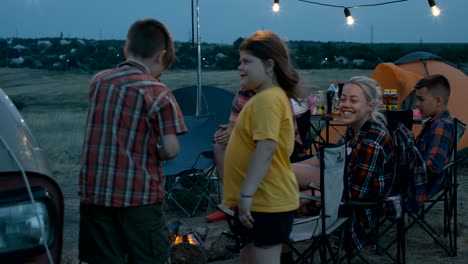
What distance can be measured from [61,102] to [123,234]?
1744 centimetres

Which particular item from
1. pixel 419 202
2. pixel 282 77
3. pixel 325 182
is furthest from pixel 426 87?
pixel 282 77

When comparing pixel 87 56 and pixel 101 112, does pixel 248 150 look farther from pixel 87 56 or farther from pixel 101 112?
pixel 87 56

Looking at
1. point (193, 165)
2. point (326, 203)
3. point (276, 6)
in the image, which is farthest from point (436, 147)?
point (276, 6)

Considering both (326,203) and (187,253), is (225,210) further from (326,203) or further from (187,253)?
(187,253)

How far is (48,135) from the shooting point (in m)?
11.8

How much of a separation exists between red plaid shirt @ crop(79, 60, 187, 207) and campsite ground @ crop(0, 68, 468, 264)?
392 millimetres

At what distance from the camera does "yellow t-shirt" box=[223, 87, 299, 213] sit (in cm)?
269

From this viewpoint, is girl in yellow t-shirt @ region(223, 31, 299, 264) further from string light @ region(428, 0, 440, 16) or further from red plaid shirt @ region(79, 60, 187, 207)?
string light @ region(428, 0, 440, 16)

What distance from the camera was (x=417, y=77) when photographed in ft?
27.4

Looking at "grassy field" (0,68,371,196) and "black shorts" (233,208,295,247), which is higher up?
"black shorts" (233,208,295,247)

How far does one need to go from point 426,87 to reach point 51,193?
3494mm

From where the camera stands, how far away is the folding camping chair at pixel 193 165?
610 centimetres

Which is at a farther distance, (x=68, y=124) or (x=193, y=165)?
(x=68, y=124)

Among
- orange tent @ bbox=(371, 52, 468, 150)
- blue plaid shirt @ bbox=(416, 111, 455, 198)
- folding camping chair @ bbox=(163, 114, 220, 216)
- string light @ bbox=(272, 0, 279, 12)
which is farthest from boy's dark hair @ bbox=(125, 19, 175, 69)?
string light @ bbox=(272, 0, 279, 12)
